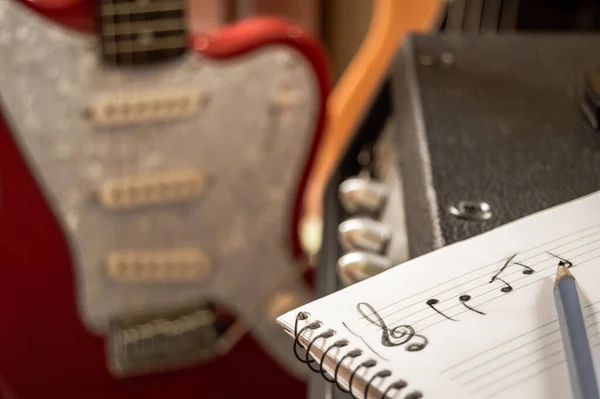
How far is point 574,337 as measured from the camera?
0.95 feet

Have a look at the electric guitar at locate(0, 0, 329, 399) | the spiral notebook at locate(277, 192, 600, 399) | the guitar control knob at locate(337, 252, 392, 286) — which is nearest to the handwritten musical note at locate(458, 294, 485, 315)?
the spiral notebook at locate(277, 192, 600, 399)

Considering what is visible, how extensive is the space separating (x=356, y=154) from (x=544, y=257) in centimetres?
31

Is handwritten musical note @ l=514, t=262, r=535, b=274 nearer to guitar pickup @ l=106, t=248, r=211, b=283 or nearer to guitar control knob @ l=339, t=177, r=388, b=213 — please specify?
guitar control knob @ l=339, t=177, r=388, b=213

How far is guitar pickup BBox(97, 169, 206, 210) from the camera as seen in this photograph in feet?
2.60

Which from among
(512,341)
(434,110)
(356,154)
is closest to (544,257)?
(512,341)

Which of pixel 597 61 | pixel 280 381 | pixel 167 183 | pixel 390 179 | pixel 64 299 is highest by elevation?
pixel 597 61

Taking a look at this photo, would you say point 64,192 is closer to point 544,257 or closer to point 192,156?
point 192,156

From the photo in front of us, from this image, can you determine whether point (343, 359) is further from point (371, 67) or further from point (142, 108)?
point (371, 67)

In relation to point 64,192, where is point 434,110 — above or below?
above

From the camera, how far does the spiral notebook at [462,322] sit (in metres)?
0.28

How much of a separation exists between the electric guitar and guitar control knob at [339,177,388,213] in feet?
0.96

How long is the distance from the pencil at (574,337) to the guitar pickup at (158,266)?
58cm

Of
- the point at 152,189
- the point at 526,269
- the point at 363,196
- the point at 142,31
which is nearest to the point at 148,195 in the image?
the point at 152,189

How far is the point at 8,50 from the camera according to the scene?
70 cm
